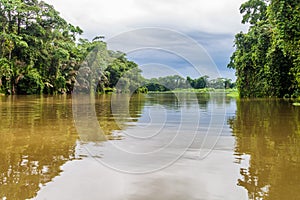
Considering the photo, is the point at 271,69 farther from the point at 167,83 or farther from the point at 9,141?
the point at 9,141

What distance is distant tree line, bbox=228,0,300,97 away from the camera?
2000 cm

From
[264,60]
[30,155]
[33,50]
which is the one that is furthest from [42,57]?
[30,155]

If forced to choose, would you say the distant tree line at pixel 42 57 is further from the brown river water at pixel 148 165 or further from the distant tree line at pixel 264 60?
the brown river water at pixel 148 165

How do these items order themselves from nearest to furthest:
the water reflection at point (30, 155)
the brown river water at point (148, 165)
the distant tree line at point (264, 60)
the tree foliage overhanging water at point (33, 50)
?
the brown river water at point (148, 165) → the water reflection at point (30, 155) → the distant tree line at point (264, 60) → the tree foliage overhanging water at point (33, 50)

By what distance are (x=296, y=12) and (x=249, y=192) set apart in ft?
40.3

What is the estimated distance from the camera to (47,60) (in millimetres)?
36125

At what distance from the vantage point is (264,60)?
25.0m

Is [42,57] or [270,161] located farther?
[42,57]

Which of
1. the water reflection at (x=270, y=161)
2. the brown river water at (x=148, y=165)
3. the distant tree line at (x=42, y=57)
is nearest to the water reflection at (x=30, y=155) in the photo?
the brown river water at (x=148, y=165)

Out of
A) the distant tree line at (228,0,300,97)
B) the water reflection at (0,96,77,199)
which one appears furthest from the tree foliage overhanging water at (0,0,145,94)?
the water reflection at (0,96,77,199)

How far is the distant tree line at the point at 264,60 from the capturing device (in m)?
20.0

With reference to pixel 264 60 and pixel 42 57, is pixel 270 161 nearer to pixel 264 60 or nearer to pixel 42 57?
pixel 264 60

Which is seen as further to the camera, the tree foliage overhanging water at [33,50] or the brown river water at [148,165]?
the tree foliage overhanging water at [33,50]

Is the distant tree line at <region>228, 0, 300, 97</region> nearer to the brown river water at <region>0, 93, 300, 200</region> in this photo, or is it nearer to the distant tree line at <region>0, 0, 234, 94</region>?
the distant tree line at <region>0, 0, 234, 94</region>
